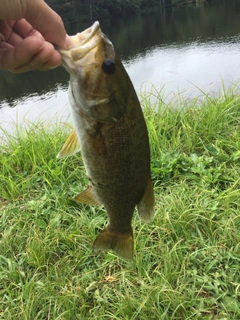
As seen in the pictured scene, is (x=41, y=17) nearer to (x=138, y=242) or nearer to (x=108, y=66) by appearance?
(x=108, y=66)

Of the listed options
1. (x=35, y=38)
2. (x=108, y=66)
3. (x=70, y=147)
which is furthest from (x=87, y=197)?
(x=35, y=38)

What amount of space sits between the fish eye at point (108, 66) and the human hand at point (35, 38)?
8.4 inches

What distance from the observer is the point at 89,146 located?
1.33 meters

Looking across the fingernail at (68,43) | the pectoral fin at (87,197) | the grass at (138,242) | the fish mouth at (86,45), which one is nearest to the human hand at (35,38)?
the fingernail at (68,43)

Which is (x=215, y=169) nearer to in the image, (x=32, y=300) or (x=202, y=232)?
(x=202, y=232)

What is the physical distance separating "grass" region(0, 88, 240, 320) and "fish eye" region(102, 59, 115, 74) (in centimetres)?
160

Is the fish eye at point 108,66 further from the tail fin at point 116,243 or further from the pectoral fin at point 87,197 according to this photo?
the tail fin at point 116,243

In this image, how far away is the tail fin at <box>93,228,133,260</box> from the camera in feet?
5.19

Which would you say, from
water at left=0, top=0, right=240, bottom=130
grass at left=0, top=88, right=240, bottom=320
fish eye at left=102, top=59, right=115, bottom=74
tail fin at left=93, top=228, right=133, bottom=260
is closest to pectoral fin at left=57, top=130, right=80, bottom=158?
fish eye at left=102, top=59, right=115, bottom=74

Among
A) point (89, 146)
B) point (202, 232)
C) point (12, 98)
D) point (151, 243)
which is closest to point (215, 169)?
point (202, 232)

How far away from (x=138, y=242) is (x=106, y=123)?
1647 millimetres

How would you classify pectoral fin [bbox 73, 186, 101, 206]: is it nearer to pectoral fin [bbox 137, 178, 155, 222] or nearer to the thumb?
pectoral fin [bbox 137, 178, 155, 222]

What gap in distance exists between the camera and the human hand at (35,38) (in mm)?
1312

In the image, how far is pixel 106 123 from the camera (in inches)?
52.2
